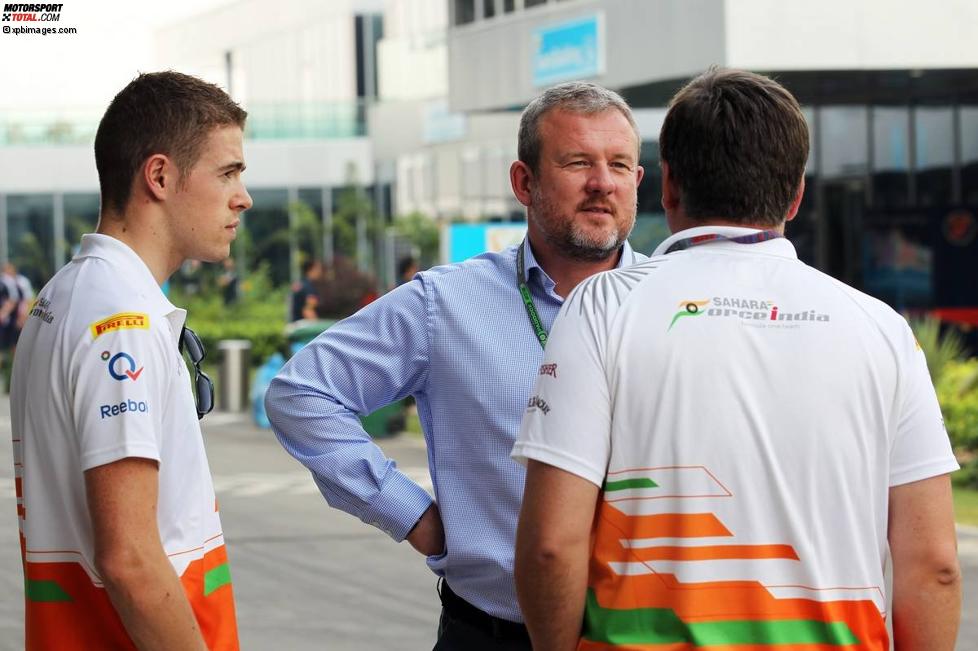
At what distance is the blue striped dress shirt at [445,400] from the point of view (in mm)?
3600

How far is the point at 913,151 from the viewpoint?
86.4 ft

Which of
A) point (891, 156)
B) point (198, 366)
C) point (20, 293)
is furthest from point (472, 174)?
point (198, 366)

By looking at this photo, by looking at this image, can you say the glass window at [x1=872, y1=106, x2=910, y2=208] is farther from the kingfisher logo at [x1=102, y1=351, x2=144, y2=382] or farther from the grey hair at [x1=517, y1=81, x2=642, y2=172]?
the kingfisher logo at [x1=102, y1=351, x2=144, y2=382]

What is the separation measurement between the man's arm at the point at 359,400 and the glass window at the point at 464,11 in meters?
24.1

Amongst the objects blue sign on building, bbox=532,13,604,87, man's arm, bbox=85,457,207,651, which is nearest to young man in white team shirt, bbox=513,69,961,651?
man's arm, bbox=85,457,207,651

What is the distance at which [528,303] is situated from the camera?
148 inches

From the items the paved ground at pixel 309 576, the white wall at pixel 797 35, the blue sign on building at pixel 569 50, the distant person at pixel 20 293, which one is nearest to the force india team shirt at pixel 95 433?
the paved ground at pixel 309 576

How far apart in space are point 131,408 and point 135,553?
0.81 ft

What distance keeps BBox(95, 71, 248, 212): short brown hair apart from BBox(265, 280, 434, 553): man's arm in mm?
883

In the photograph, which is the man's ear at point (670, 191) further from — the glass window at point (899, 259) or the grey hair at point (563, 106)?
the glass window at point (899, 259)

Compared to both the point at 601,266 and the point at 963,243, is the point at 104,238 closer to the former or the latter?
the point at 601,266

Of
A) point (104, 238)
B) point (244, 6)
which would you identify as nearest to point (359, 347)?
point (104, 238)

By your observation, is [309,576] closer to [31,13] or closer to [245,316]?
[31,13]

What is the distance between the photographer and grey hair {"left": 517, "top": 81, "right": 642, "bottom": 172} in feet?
12.6
